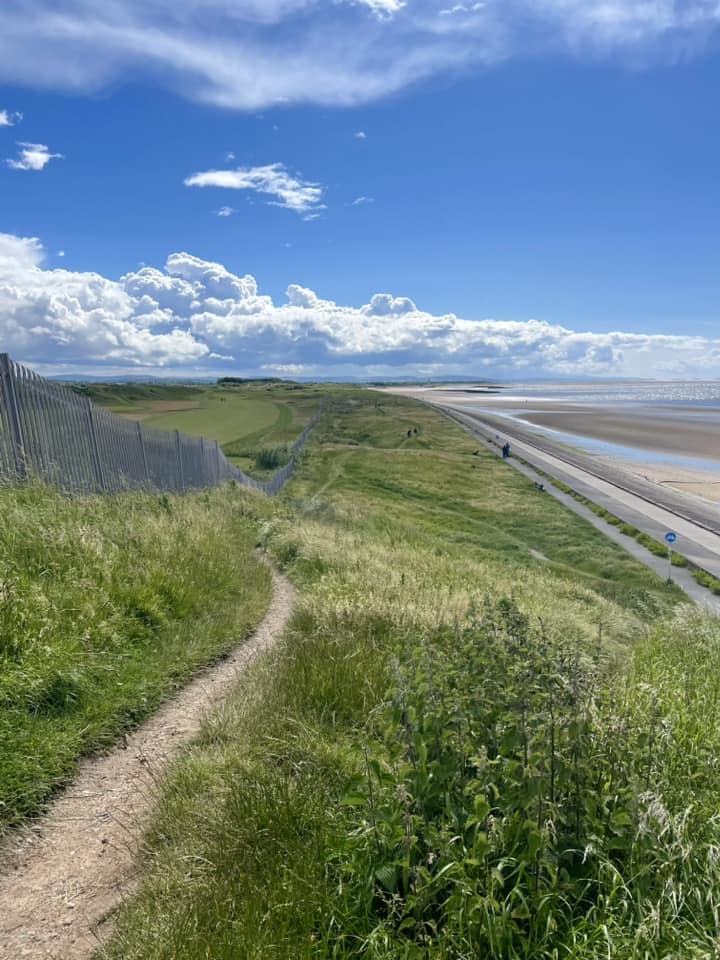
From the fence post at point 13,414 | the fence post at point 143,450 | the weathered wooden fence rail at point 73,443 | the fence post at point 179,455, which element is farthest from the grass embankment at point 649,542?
the fence post at point 13,414

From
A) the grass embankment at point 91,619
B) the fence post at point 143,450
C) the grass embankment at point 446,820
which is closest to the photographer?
the grass embankment at point 446,820

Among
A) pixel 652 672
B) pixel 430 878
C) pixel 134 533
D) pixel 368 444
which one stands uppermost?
pixel 430 878

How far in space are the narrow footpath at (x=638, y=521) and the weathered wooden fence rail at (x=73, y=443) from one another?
1460 centimetres

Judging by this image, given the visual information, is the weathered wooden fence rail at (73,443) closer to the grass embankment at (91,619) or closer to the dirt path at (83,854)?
the grass embankment at (91,619)

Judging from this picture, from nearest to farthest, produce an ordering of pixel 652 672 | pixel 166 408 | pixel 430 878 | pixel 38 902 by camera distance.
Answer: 1. pixel 430 878
2. pixel 38 902
3. pixel 652 672
4. pixel 166 408

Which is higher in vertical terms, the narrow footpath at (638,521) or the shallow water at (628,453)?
the narrow footpath at (638,521)

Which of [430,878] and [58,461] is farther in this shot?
[58,461]

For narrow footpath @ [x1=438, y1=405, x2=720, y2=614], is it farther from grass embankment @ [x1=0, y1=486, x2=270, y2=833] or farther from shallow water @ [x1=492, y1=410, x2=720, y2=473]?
grass embankment @ [x1=0, y1=486, x2=270, y2=833]

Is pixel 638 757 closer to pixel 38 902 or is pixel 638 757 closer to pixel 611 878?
pixel 611 878

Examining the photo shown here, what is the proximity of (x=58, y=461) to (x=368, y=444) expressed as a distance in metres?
58.8

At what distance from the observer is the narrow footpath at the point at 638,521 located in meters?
25.5

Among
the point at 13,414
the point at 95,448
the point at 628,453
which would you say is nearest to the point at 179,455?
the point at 95,448

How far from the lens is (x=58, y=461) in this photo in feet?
31.7

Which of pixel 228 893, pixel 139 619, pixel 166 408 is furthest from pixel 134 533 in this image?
pixel 166 408
